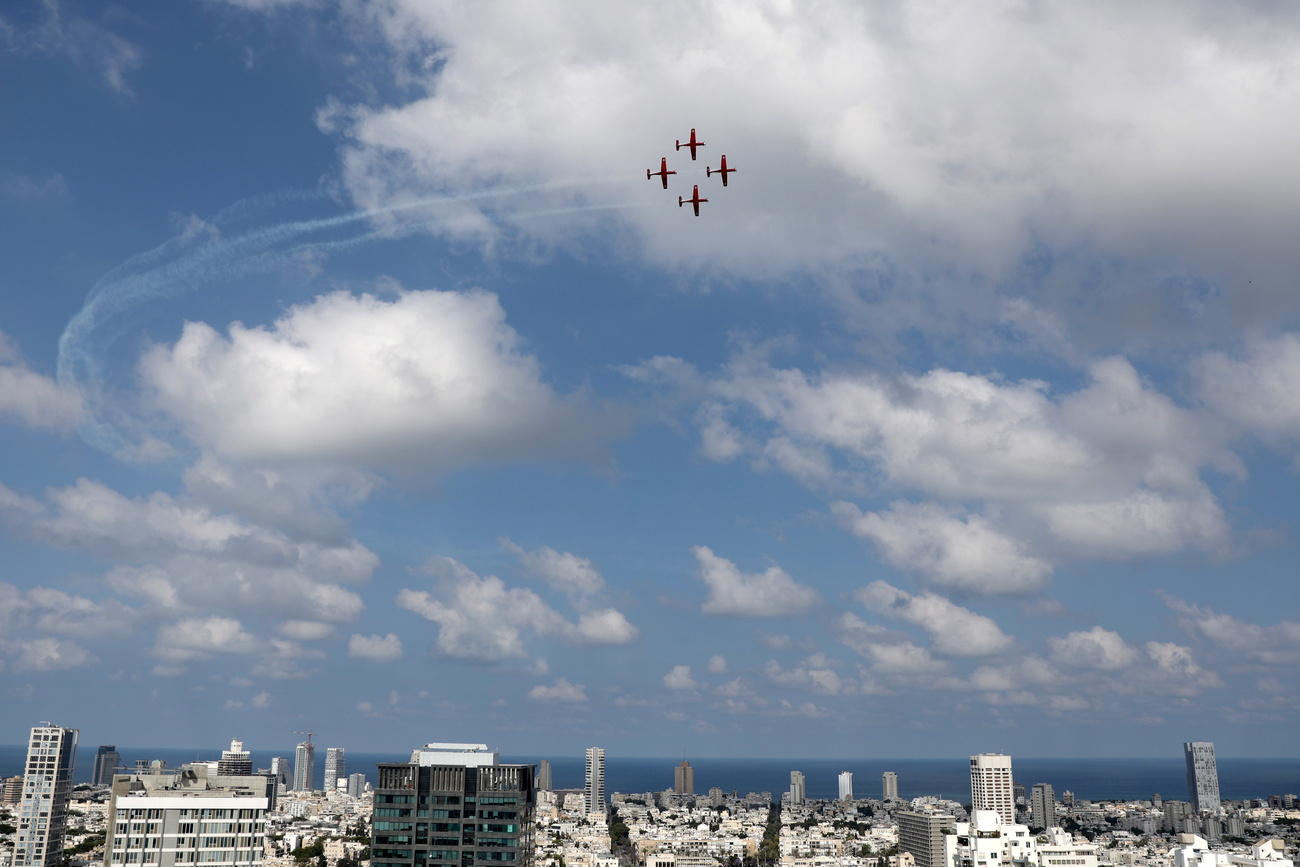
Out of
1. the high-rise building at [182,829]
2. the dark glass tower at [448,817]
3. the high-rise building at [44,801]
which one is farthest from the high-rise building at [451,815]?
the high-rise building at [44,801]

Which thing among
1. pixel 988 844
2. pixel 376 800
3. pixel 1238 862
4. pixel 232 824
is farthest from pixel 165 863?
pixel 1238 862

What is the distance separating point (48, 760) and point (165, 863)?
3551 inches

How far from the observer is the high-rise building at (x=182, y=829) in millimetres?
105312

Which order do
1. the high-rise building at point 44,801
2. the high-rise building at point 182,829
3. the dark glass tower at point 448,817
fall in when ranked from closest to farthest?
the dark glass tower at point 448,817
the high-rise building at point 182,829
the high-rise building at point 44,801

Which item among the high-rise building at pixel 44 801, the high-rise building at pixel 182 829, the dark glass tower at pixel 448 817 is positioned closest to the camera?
the dark glass tower at pixel 448 817

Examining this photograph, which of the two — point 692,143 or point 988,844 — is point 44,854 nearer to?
point 988,844

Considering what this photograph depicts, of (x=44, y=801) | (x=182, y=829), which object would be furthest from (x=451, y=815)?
(x=44, y=801)

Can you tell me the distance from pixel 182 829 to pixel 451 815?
27.3 metres

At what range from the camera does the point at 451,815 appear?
342ft

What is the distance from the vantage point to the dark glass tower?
103 meters

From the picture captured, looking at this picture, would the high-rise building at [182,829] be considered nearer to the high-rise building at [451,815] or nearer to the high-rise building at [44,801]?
the high-rise building at [451,815]

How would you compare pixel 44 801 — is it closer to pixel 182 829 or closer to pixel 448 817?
pixel 182 829

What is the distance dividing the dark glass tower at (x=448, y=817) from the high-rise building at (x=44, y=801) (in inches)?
3962

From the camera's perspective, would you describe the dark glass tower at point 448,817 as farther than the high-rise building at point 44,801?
No
